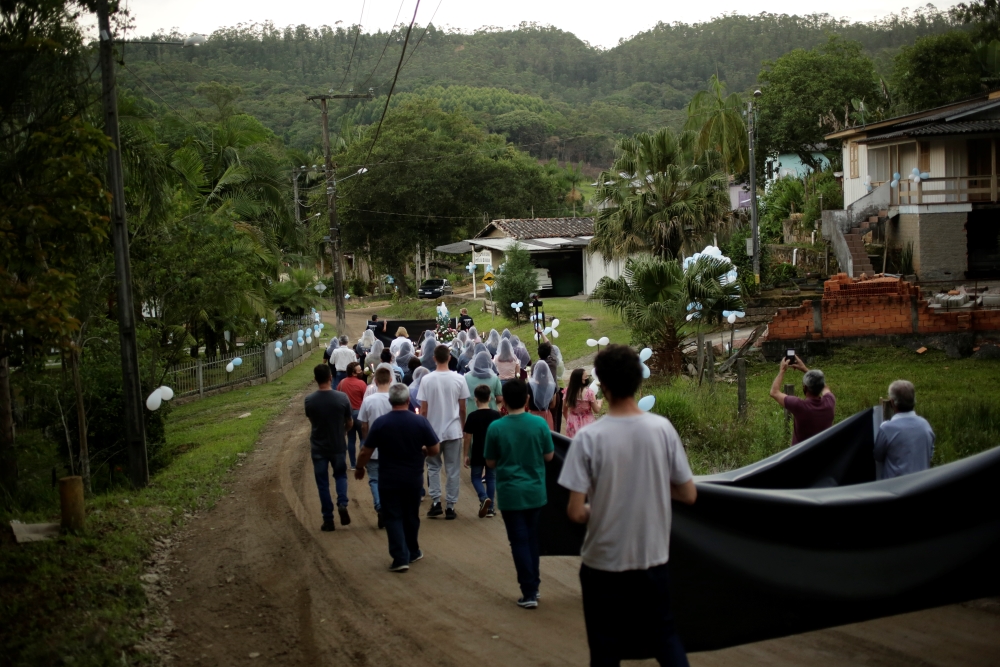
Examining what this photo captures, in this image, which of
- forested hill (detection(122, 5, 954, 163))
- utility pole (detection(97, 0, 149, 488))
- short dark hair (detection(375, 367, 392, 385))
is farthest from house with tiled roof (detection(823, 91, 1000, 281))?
forested hill (detection(122, 5, 954, 163))

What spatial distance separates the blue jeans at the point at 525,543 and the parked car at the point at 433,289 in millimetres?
49393

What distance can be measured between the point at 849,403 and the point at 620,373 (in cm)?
1258

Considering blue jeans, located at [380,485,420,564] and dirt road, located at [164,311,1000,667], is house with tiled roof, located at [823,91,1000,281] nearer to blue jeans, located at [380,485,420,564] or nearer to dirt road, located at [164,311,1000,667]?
dirt road, located at [164,311,1000,667]

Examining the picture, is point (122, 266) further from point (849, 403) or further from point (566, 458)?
point (849, 403)

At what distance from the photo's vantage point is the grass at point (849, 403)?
1165 centimetres

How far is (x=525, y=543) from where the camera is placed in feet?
23.5

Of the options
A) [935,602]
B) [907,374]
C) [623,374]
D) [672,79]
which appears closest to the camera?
[623,374]

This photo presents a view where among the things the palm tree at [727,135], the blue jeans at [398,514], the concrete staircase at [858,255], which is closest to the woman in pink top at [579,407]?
the blue jeans at [398,514]

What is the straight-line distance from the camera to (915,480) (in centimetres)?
586

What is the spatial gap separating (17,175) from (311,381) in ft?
65.6

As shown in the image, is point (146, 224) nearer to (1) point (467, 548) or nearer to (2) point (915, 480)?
(1) point (467, 548)

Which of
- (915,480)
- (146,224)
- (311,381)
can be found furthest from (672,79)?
(915,480)

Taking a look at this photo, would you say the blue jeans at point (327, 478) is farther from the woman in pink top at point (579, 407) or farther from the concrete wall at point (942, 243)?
the concrete wall at point (942, 243)

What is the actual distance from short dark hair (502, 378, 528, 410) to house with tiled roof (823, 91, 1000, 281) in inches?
967
